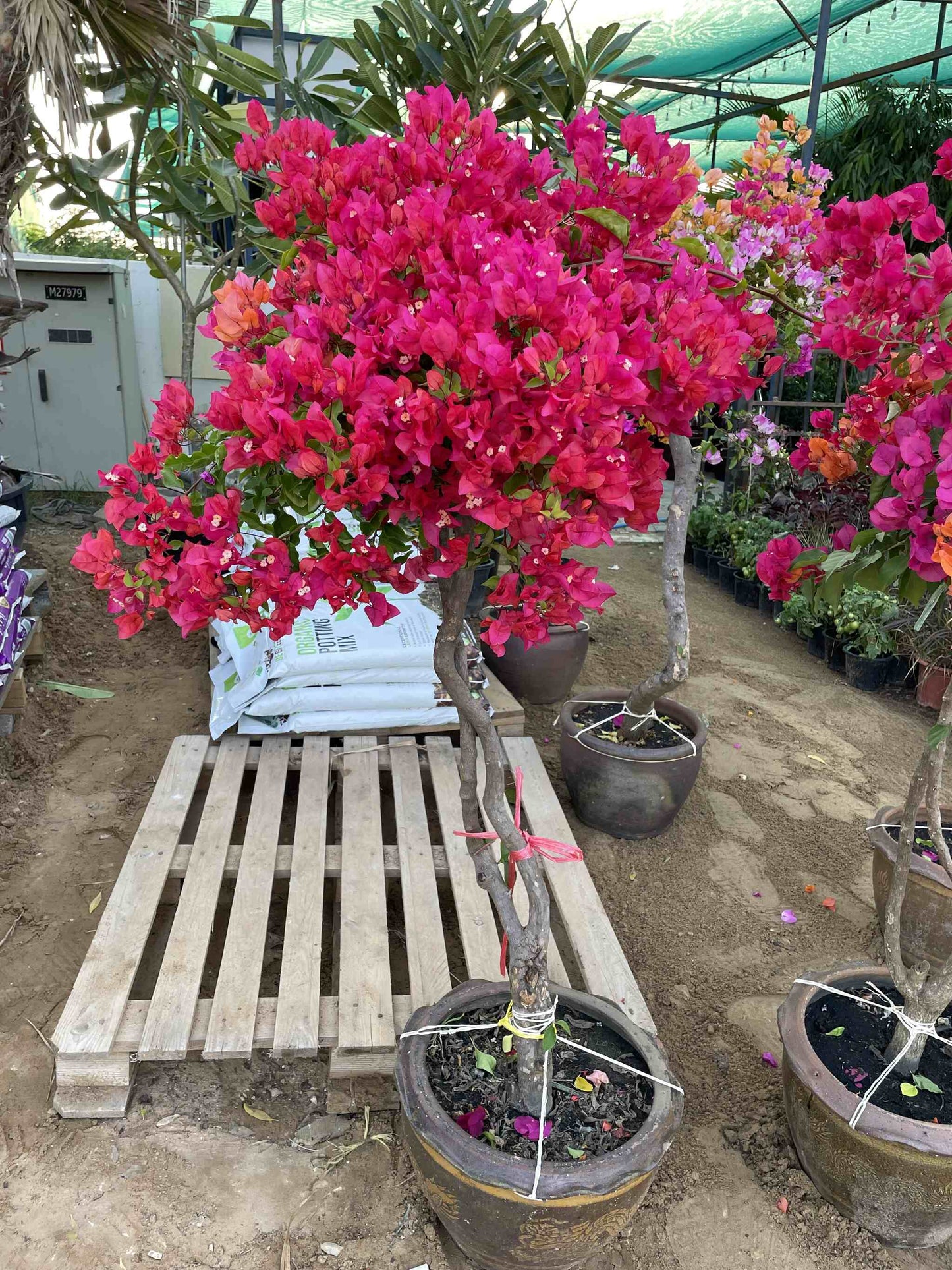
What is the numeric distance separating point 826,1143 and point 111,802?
225 cm

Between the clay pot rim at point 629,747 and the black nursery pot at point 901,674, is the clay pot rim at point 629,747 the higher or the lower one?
the higher one

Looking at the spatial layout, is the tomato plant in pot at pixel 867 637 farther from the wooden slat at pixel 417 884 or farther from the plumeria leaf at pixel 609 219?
the plumeria leaf at pixel 609 219

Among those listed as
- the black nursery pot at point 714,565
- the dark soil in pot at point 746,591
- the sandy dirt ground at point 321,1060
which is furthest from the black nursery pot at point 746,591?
the sandy dirt ground at point 321,1060

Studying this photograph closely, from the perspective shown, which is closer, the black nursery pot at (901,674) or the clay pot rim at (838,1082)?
the clay pot rim at (838,1082)

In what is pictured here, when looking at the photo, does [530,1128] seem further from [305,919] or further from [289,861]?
[289,861]

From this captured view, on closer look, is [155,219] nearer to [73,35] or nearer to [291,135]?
[73,35]

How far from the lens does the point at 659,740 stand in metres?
2.83

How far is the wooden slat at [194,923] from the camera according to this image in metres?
1.74

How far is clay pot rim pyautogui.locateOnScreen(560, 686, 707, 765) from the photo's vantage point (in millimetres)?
2686

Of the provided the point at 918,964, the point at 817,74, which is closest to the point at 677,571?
the point at 918,964

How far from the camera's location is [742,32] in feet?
20.4

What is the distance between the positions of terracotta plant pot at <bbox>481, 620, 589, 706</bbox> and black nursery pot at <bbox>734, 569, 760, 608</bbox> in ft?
6.72

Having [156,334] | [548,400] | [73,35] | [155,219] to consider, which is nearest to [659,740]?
[548,400]

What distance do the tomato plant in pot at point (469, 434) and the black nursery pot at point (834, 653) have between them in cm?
328
